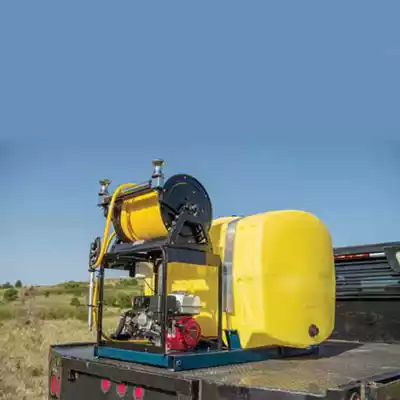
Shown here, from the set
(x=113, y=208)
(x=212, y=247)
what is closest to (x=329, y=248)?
(x=212, y=247)

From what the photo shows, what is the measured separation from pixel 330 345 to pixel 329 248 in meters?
1.29

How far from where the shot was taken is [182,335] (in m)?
3.95

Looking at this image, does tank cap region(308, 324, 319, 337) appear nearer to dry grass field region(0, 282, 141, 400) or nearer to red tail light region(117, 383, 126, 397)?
red tail light region(117, 383, 126, 397)

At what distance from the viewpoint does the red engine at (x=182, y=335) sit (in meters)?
3.94

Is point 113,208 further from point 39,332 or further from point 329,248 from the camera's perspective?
point 39,332

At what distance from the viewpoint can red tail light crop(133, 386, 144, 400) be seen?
11.7ft

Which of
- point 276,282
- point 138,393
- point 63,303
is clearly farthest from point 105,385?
point 63,303

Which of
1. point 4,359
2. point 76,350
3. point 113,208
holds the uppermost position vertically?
point 113,208

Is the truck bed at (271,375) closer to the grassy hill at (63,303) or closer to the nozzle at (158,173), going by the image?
the nozzle at (158,173)

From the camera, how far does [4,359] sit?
468 inches

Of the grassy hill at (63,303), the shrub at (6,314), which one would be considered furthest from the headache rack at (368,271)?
the shrub at (6,314)

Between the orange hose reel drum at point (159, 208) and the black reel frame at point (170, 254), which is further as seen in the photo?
the orange hose reel drum at point (159, 208)

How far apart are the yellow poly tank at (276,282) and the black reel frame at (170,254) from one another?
158 millimetres

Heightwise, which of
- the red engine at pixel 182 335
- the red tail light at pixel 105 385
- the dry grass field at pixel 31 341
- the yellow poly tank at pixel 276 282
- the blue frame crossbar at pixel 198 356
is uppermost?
the yellow poly tank at pixel 276 282
